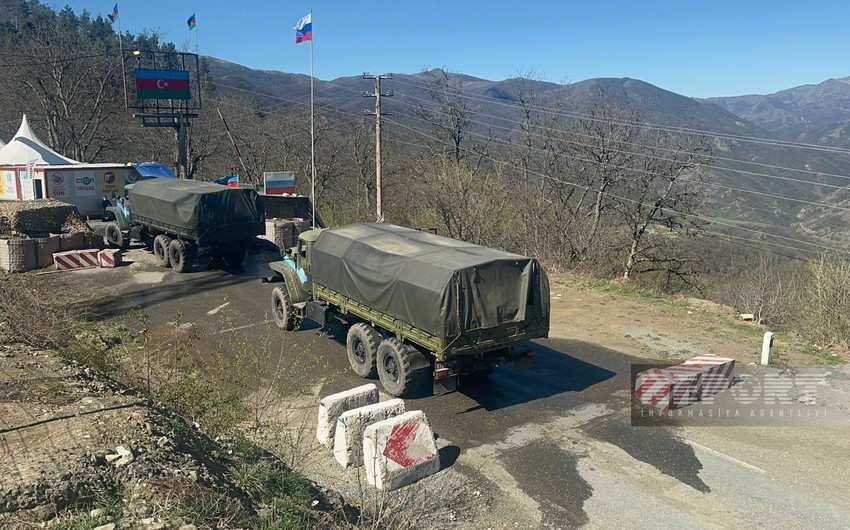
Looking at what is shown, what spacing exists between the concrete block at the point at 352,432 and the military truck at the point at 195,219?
12.8 m

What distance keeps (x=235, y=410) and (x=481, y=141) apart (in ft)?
111

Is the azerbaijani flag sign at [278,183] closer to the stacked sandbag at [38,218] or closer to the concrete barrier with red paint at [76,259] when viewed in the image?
the stacked sandbag at [38,218]

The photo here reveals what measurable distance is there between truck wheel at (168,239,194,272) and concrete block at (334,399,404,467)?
1365cm

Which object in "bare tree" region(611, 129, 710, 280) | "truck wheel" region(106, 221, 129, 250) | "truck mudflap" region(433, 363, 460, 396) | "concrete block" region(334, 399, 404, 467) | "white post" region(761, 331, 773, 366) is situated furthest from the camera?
"bare tree" region(611, 129, 710, 280)

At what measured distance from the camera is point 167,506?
18.4 feet

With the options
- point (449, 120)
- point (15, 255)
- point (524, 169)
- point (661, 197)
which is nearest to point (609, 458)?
point (661, 197)

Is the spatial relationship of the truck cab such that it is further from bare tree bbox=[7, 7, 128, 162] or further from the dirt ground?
bare tree bbox=[7, 7, 128, 162]

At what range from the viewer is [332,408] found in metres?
9.00

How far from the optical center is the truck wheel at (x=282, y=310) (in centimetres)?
1479

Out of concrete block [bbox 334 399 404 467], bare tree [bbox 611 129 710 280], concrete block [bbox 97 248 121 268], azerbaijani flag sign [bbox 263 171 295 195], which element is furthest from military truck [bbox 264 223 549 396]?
azerbaijani flag sign [bbox 263 171 295 195]

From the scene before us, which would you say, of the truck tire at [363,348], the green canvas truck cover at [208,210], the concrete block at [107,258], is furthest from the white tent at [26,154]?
the truck tire at [363,348]

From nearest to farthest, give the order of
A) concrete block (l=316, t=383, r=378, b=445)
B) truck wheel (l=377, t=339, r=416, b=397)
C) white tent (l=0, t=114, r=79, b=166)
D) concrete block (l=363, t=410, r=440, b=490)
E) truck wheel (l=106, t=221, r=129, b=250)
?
1. concrete block (l=363, t=410, r=440, b=490)
2. concrete block (l=316, t=383, r=378, b=445)
3. truck wheel (l=377, t=339, r=416, b=397)
4. truck wheel (l=106, t=221, r=129, b=250)
5. white tent (l=0, t=114, r=79, b=166)

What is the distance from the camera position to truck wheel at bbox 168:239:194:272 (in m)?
20.3

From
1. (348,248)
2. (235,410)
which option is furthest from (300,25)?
(235,410)
